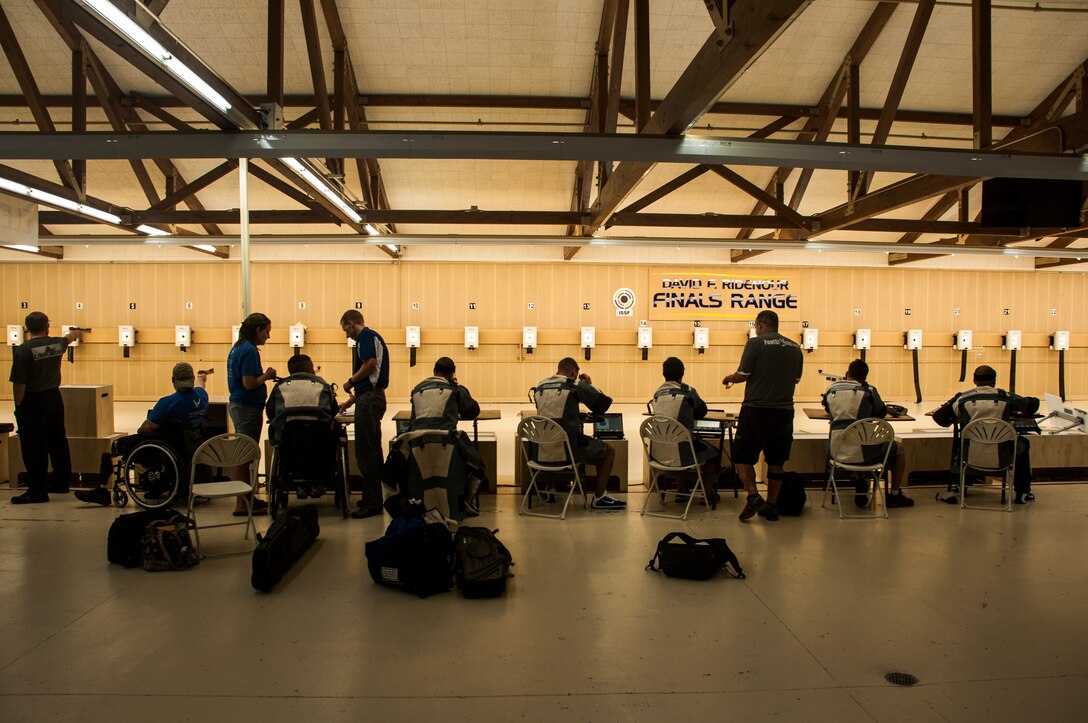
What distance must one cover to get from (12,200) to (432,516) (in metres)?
5.20

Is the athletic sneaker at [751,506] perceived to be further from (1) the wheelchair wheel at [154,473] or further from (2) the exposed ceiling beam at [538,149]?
(1) the wheelchair wheel at [154,473]

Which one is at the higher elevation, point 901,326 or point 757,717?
point 901,326

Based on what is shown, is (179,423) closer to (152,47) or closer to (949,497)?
(152,47)

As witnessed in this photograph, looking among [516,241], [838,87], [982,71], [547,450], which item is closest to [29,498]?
[547,450]

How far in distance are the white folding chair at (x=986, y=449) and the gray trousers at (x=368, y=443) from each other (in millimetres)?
4124

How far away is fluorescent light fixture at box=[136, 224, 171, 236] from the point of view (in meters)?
7.56

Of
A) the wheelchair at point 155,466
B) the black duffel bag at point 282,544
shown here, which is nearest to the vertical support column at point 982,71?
the black duffel bag at point 282,544

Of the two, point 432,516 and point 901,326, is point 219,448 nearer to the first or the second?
point 432,516

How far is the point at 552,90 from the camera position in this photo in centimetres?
700

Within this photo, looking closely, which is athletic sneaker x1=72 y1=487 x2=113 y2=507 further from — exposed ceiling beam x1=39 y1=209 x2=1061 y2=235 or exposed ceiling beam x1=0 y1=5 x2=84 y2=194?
exposed ceiling beam x1=39 y1=209 x2=1061 y2=235

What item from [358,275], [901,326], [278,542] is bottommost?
[278,542]

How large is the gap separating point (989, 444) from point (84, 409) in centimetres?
687

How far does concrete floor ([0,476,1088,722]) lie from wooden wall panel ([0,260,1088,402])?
275 inches

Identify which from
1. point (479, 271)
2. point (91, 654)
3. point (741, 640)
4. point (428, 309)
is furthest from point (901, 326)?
point (91, 654)
